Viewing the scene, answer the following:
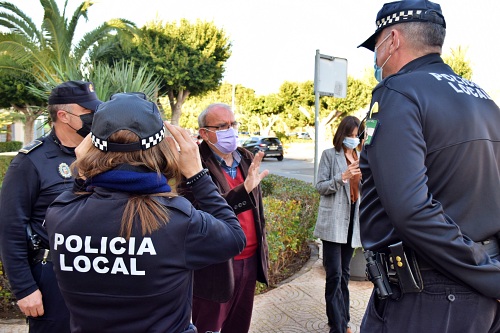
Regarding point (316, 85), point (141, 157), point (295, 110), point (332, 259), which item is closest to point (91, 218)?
point (141, 157)

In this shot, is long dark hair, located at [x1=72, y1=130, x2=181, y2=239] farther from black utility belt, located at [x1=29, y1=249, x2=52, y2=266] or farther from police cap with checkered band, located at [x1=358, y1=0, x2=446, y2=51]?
police cap with checkered band, located at [x1=358, y1=0, x2=446, y2=51]

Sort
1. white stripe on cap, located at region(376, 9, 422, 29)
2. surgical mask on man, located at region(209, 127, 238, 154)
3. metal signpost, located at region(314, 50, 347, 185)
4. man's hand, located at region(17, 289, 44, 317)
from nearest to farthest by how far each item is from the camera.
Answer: white stripe on cap, located at region(376, 9, 422, 29) < man's hand, located at region(17, 289, 44, 317) < surgical mask on man, located at region(209, 127, 238, 154) < metal signpost, located at region(314, 50, 347, 185)

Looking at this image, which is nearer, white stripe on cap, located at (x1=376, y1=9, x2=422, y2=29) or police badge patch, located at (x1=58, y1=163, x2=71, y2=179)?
white stripe on cap, located at (x1=376, y1=9, x2=422, y2=29)

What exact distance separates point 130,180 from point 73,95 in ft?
4.73

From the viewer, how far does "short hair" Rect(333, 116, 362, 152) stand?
154 inches

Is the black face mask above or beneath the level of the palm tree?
beneath

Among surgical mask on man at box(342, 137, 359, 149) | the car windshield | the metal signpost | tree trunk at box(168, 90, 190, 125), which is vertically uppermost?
tree trunk at box(168, 90, 190, 125)

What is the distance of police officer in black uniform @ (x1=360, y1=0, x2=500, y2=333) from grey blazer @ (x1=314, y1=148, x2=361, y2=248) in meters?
2.00

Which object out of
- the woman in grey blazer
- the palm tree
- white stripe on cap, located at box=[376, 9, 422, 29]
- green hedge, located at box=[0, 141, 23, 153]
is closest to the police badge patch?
white stripe on cap, located at box=[376, 9, 422, 29]

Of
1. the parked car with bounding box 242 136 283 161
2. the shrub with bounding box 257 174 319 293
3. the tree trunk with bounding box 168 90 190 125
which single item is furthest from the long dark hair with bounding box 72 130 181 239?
the parked car with bounding box 242 136 283 161

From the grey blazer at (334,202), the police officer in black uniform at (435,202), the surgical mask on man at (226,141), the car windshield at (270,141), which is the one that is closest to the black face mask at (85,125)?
the surgical mask on man at (226,141)

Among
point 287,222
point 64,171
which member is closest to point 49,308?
point 64,171

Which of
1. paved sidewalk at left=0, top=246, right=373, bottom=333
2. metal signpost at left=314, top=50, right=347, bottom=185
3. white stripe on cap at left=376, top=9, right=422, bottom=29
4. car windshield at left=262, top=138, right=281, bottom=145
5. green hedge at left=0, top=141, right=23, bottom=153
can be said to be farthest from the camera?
car windshield at left=262, top=138, right=281, bottom=145

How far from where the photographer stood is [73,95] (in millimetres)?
2596
